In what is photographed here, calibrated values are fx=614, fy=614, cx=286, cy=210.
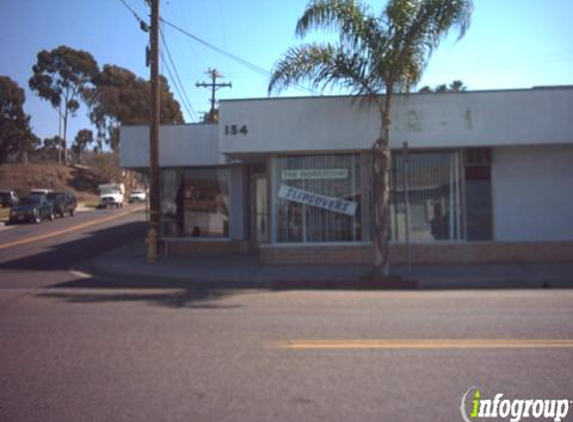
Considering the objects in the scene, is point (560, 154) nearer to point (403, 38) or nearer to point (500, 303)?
point (403, 38)

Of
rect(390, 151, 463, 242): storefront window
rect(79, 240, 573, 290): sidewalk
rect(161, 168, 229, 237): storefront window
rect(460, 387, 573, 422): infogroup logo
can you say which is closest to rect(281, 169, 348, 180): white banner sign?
rect(390, 151, 463, 242): storefront window

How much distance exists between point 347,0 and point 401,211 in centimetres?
569

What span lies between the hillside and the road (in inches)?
2398

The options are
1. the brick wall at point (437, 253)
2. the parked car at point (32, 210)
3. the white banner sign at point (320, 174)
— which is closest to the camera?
the brick wall at point (437, 253)

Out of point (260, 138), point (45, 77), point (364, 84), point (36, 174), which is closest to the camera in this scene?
point (364, 84)

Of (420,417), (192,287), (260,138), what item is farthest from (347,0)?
(420,417)

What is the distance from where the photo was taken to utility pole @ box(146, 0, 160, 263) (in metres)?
17.0

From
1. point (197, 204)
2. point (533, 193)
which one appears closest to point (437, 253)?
point (533, 193)

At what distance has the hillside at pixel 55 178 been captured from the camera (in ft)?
225

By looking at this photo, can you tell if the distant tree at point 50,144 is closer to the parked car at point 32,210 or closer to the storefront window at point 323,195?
the parked car at point 32,210

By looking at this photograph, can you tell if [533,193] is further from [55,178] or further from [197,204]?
[55,178]

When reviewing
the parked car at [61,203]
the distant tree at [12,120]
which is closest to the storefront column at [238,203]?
the parked car at [61,203]

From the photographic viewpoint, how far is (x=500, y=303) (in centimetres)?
1005

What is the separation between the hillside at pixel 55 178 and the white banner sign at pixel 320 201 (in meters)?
55.6
